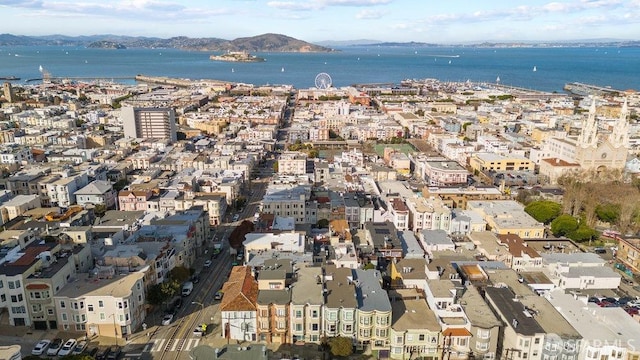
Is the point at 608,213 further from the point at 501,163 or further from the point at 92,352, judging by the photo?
the point at 92,352

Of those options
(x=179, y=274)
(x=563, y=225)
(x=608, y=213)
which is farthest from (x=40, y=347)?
(x=608, y=213)

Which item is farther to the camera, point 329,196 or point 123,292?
point 329,196

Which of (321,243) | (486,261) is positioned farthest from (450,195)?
(321,243)

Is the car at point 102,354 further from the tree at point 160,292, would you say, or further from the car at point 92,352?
the tree at point 160,292

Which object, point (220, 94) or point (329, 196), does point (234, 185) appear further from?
point (220, 94)

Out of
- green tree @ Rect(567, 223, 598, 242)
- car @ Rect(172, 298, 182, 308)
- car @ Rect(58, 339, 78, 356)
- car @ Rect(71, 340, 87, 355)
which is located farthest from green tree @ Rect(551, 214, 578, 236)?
car @ Rect(58, 339, 78, 356)

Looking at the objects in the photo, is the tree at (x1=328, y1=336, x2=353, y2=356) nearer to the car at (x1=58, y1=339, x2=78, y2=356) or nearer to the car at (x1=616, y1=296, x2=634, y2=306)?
the car at (x1=58, y1=339, x2=78, y2=356)
